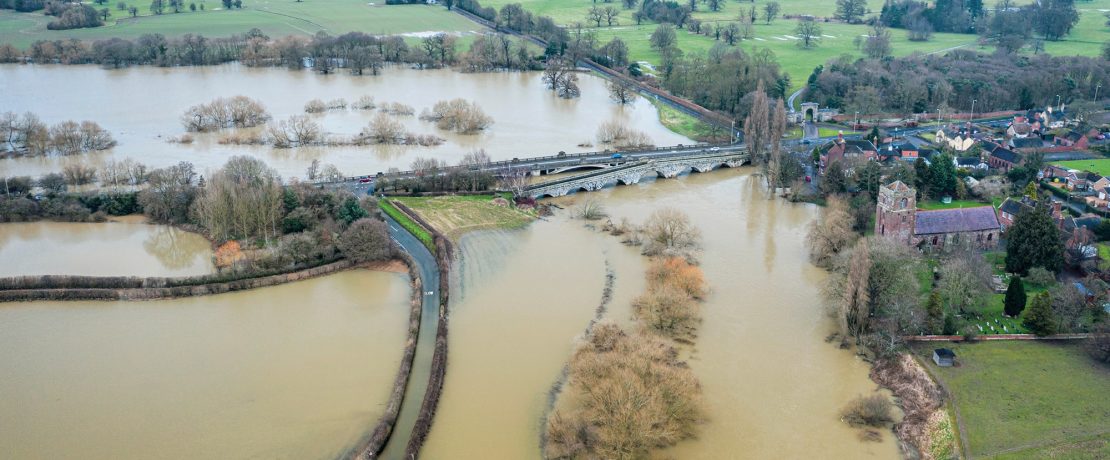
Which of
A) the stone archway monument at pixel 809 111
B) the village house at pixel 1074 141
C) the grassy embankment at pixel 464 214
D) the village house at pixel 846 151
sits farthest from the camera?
the stone archway monument at pixel 809 111

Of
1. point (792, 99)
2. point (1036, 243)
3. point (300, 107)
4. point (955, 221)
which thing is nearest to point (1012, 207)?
point (955, 221)

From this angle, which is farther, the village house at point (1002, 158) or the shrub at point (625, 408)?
the village house at point (1002, 158)

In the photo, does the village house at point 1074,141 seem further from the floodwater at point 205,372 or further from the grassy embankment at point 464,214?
the floodwater at point 205,372

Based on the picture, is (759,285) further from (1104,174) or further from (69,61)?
(69,61)

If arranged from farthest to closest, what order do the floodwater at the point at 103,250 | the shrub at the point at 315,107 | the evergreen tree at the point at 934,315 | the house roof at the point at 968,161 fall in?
the shrub at the point at 315,107, the house roof at the point at 968,161, the floodwater at the point at 103,250, the evergreen tree at the point at 934,315

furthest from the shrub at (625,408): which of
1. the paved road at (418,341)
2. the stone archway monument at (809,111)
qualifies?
the stone archway monument at (809,111)

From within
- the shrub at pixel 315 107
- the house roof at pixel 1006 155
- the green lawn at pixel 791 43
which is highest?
the green lawn at pixel 791 43
